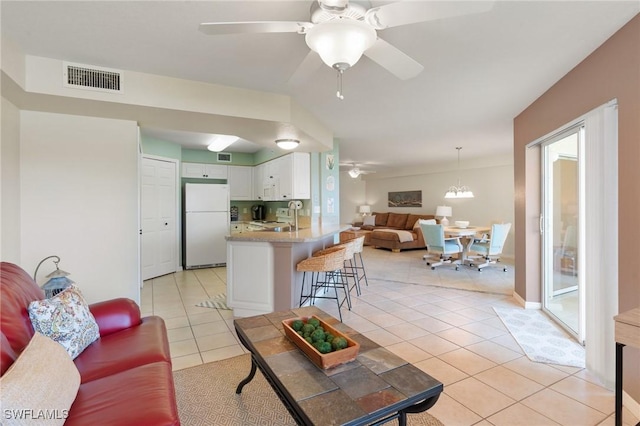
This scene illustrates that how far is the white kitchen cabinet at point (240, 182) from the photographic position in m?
6.64

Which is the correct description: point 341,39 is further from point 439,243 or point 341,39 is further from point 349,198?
point 349,198

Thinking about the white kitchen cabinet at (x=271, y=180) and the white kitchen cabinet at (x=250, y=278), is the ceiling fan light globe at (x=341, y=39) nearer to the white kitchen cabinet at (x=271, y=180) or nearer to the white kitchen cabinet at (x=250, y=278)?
the white kitchen cabinet at (x=250, y=278)

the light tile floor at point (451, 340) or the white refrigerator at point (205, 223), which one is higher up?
the white refrigerator at point (205, 223)

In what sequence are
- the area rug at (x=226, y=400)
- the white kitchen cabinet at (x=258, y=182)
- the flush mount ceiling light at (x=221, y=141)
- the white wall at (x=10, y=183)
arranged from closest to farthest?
the area rug at (x=226, y=400), the white wall at (x=10, y=183), the flush mount ceiling light at (x=221, y=141), the white kitchen cabinet at (x=258, y=182)

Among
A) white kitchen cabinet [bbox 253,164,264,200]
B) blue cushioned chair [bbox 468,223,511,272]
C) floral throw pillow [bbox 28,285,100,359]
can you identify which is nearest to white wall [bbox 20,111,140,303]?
floral throw pillow [bbox 28,285,100,359]

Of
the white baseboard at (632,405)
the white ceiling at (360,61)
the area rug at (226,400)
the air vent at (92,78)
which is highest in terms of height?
the white ceiling at (360,61)

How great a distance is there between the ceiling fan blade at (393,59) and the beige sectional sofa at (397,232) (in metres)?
6.62

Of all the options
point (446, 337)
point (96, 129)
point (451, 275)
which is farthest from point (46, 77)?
point (451, 275)

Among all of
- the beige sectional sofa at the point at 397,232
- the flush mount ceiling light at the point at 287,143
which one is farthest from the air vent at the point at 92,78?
the beige sectional sofa at the point at 397,232

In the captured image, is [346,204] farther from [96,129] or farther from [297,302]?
[96,129]

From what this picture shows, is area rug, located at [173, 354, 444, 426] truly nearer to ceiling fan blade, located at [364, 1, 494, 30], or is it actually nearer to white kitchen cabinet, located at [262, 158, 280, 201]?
ceiling fan blade, located at [364, 1, 494, 30]

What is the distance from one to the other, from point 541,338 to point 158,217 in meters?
5.54

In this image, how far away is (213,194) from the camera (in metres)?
6.12

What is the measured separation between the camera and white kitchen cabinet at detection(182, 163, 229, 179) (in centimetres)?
613
